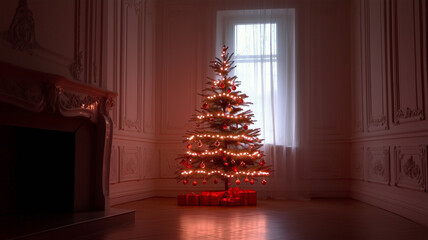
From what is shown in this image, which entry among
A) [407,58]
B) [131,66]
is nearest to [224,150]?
[131,66]

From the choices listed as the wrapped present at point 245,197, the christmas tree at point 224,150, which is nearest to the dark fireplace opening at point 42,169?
the christmas tree at point 224,150

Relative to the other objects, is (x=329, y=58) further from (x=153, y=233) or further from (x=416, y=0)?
(x=153, y=233)

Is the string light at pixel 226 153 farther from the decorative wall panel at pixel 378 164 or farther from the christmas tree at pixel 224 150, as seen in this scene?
the decorative wall panel at pixel 378 164

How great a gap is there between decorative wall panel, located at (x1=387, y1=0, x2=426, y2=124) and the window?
2.28 m

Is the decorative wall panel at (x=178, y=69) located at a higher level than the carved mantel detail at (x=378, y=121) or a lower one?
higher

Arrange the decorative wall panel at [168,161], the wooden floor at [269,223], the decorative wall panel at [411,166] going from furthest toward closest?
the decorative wall panel at [168,161]
the decorative wall panel at [411,166]
the wooden floor at [269,223]

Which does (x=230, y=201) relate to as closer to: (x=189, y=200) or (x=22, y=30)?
(x=189, y=200)

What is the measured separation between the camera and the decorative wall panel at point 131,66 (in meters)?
6.65

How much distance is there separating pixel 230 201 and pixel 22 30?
12.0 feet

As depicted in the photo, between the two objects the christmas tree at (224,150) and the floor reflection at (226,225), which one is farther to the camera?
the christmas tree at (224,150)

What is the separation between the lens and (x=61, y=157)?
15.9 ft

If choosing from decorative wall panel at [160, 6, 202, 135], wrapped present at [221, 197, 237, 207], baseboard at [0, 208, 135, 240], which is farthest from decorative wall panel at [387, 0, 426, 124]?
decorative wall panel at [160, 6, 202, 135]

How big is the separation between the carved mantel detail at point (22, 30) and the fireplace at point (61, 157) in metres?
0.43

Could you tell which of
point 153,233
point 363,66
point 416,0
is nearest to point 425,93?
point 416,0
